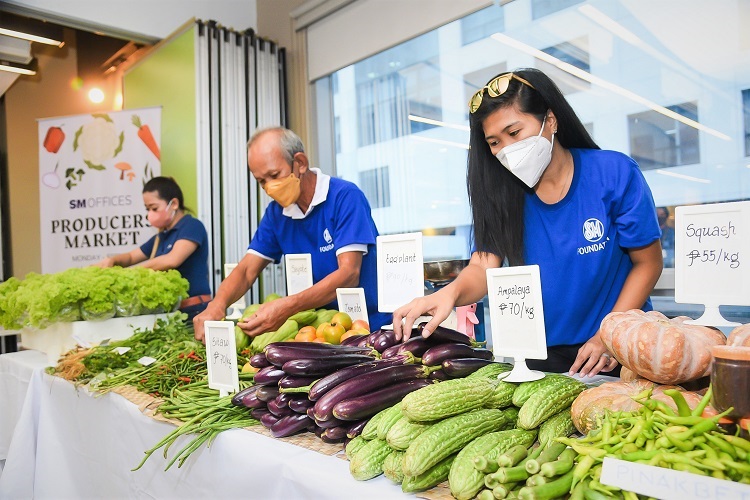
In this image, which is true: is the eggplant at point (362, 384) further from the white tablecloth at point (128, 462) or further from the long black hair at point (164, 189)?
the long black hair at point (164, 189)

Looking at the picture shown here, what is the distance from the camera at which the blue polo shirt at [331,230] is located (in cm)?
288

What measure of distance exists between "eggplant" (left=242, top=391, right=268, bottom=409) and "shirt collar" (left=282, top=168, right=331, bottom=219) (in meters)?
1.48

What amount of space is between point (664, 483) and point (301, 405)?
89 centimetres

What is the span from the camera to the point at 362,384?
137cm

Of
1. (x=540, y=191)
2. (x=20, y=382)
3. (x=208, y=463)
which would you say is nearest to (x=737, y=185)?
(x=540, y=191)

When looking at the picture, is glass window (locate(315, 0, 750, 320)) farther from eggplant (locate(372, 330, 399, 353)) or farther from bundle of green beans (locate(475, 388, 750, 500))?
bundle of green beans (locate(475, 388, 750, 500))

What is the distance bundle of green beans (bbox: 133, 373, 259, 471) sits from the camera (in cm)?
157

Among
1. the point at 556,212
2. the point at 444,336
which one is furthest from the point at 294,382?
the point at 556,212

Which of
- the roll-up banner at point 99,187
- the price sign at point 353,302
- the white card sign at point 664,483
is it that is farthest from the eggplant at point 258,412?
the roll-up banner at point 99,187

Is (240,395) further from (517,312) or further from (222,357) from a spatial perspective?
(517,312)

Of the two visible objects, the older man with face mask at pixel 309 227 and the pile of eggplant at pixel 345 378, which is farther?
the older man with face mask at pixel 309 227

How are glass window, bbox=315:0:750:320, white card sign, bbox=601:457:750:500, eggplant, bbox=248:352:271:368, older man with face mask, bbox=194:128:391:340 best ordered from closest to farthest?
1. white card sign, bbox=601:457:750:500
2. eggplant, bbox=248:352:271:368
3. older man with face mask, bbox=194:128:391:340
4. glass window, bbox=315:0:750:320

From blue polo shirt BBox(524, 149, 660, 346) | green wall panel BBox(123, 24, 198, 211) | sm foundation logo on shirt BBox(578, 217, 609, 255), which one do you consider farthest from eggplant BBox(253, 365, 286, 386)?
green wall panel BBox(123, 24, 198, 211)

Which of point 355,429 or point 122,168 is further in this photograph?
point 122,168
